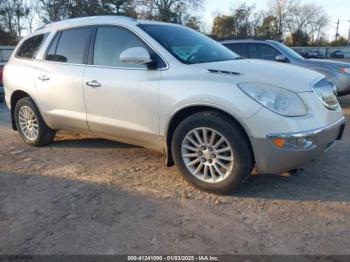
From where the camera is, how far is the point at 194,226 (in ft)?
11.0

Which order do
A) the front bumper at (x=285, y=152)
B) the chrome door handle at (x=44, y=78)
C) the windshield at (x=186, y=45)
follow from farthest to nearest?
the chrome door handle at (x=44, y=78) < the windshield at (x=186, y=45) < the front bumper at (x=285, y=152)

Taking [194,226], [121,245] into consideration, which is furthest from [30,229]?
[194,226]

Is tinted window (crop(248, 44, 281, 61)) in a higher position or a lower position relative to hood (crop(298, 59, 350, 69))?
higher

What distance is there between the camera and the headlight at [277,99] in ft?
11.7

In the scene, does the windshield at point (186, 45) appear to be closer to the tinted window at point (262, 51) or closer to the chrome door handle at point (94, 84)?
the chrome door handle at point (94, 84)

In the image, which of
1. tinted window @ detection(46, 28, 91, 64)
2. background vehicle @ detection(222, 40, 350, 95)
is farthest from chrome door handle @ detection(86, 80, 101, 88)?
background vehicle @ detection(222, 40, 350, 95)

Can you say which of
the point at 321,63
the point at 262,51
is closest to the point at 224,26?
the point at 262,51

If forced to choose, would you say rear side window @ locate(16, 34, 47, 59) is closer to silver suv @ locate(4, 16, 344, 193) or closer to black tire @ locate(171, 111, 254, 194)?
silver suv @ locate(4, 16, 344, 193)

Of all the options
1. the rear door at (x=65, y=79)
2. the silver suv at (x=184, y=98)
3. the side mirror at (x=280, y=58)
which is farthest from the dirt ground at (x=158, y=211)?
the side mirror at (x=280, y=58)

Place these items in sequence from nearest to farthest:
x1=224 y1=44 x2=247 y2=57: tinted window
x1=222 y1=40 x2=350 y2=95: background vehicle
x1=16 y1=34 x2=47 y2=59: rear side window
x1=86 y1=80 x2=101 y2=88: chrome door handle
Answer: x1=86 y1=80 x2=101 y2=88: chrome door handle → x1=16 y1=34 x2=47 y2=59: rear side window → x1=222 y1=40 x2=350 y2=95: background vehicle → x1=224 y1=44 x2=247 y2=57: tinted window

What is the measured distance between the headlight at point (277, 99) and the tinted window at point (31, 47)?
339cm

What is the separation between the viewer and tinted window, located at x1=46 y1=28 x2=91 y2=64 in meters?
5.01

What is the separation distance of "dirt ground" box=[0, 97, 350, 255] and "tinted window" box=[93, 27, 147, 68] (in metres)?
1.31

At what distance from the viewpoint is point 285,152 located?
3576 mm
